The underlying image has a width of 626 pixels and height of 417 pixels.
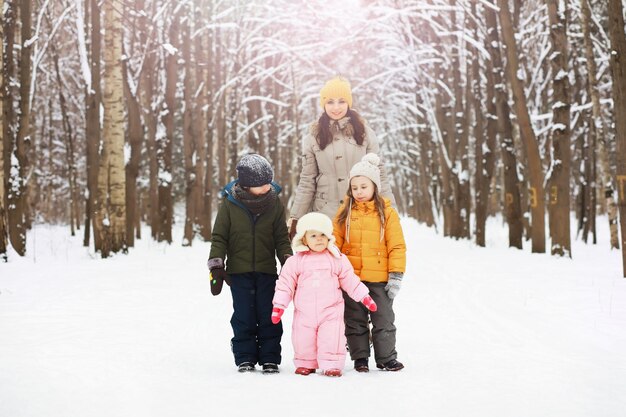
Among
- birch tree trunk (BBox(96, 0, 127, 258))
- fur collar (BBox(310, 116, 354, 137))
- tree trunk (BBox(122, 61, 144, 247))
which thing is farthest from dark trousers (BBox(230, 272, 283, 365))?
tree trunk (BBox(122, 61, 144, 247))

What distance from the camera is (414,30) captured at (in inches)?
893

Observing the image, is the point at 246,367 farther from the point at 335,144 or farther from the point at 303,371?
the point at 335,144

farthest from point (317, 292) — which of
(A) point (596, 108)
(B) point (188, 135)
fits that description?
(B) point (188, 135)

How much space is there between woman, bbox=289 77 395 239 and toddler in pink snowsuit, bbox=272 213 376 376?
792 millimetres

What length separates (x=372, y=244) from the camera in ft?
15.2

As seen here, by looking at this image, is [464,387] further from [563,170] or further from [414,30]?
[414,30]

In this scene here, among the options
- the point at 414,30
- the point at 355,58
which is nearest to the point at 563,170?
the point at 414,30

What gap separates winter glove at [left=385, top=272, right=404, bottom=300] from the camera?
450cm

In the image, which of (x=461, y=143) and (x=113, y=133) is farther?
(x=461, y=143)

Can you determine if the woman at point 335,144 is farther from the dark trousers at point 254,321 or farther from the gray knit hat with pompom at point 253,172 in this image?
the dark trousers at point 254,321

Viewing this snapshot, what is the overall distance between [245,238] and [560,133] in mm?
9446

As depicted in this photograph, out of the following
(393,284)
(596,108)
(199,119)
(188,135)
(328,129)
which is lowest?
(393,284)

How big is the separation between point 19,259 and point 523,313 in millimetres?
8561

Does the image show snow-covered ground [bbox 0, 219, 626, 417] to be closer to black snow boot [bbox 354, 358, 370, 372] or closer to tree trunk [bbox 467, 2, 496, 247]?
black snow boot [bbox 354, 358, 370, 372]
